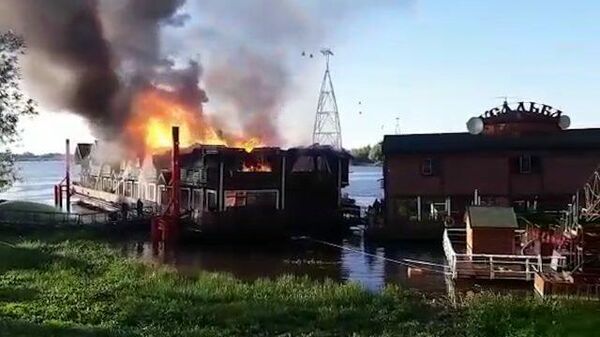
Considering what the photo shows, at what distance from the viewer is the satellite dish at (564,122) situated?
185 ft

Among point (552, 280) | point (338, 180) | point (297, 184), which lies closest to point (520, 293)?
point (552, 280)

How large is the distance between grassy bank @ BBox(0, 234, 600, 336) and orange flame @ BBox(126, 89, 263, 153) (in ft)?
115

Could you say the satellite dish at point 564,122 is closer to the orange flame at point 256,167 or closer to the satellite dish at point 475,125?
the satellite dish at point 475,125

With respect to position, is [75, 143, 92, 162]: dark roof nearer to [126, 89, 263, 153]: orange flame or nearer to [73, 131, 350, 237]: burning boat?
[126, 89, 263, 153]: orange flame

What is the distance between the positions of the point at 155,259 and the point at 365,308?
2076cm

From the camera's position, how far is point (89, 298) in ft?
77.6

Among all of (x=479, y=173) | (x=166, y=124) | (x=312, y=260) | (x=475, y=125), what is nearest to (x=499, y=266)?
(x=312, y=260)

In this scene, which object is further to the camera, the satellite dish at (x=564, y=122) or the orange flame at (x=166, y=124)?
the orange flame at (x=166, y=124)

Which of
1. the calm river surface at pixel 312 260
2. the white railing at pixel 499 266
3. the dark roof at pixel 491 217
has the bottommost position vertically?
the calm river surface at pixel 312 260

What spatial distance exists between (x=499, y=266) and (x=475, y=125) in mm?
26044

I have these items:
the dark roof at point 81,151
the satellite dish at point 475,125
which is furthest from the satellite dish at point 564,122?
the dark roof at point 81,151

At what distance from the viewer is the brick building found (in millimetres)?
50625

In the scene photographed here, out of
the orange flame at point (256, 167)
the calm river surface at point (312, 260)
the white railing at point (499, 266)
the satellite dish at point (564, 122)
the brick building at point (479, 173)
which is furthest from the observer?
the satellite dish at point (564, 122)

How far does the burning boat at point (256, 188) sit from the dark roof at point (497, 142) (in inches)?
275
